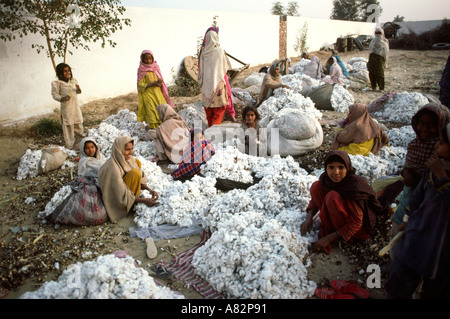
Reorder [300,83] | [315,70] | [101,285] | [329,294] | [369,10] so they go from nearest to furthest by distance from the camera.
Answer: [101,285], [329,294], [300,83], [315,70], [369,10]

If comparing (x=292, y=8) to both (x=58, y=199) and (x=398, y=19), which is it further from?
(x=58, y=199)

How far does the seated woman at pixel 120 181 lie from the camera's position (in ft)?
10.8

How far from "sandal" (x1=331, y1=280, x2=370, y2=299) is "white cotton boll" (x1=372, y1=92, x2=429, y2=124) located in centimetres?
444

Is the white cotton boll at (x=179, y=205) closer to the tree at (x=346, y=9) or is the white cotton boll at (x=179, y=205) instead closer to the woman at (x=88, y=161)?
the woman at (x=88, y=161)

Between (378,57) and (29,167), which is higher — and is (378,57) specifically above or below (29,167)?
above

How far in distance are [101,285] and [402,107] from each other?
19.7ft

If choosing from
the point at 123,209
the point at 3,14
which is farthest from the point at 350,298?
the point at 3,14

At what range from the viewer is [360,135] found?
→ 3.97 metres

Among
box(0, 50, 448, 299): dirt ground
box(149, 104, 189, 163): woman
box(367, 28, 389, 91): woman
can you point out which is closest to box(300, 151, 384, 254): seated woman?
box(0, 50, 448, 299): dirt ground

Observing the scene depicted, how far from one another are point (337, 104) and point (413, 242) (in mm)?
5497

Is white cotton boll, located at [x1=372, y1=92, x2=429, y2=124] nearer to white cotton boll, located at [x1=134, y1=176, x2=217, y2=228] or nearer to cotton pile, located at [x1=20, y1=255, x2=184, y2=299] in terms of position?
white cotton boll, located at [x1=134, y1=176, x2=217, y2=228]

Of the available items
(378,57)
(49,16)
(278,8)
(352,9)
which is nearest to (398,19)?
(352,9)

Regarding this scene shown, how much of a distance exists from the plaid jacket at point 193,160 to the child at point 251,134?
0.76m
